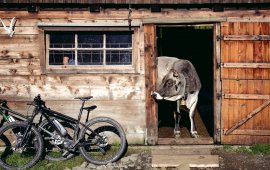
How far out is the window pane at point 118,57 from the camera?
9266 mm

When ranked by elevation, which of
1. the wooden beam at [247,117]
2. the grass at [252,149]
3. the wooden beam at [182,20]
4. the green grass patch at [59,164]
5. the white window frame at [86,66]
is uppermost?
the wooden beam at [182,20]

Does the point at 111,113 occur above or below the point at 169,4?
below

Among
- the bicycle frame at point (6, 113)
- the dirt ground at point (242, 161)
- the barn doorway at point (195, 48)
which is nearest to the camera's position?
the dirt ground at point (242, 161)

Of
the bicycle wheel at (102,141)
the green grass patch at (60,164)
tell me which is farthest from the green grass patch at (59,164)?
the bicycle wheel at (102,141)

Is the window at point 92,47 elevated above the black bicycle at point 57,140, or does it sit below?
above

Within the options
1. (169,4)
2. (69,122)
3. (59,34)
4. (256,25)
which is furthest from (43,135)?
(256,25)

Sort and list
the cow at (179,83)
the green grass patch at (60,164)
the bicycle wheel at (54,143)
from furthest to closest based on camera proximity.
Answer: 1. the cow at (179,83)
2. the bicycle wheel at (54,143)
3. the green grass patch at (60,164)

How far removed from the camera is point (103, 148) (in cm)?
884

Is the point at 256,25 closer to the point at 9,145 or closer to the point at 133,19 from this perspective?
the point at 133,19

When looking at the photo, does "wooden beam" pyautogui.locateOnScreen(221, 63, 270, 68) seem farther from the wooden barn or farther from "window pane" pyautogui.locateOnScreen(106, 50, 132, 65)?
"window pane" pyautogui.locateOnScreen(106, 50, 132, 65)

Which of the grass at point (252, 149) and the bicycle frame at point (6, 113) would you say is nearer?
the bicycle frame at point (6, 113)

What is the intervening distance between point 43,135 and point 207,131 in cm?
473

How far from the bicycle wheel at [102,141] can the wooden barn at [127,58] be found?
365 millimetres

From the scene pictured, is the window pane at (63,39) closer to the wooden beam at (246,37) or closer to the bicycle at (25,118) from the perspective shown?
the bicycle at (25,118)
